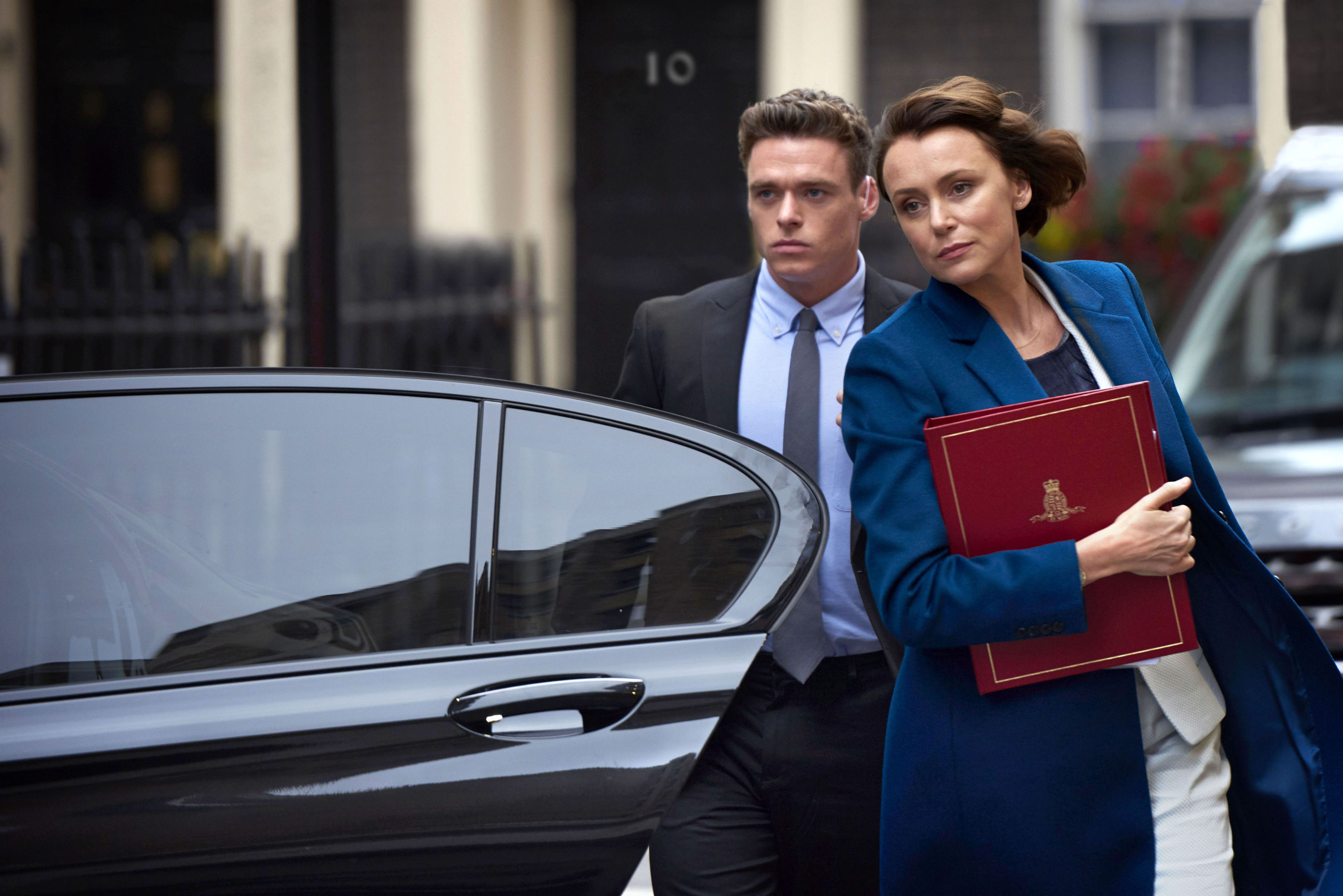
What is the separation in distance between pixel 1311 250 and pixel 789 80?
331 cm

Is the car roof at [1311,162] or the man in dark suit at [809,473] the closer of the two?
the man in dark suit at [809,473]

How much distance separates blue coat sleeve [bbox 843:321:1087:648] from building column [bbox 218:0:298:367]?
6.48m

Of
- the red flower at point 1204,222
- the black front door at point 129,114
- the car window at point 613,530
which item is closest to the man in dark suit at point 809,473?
the car window at point 613,530

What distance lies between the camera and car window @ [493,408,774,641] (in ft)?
6.28

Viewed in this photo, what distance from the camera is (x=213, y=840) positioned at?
5.73 feet

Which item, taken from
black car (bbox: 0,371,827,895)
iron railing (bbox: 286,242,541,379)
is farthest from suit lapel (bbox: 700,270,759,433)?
iron railing (bbox: 286,242,541,379)

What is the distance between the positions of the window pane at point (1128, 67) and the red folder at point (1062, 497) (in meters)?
6.86

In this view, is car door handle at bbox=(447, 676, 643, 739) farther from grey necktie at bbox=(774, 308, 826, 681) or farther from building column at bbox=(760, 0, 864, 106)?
building column at bbox=(760, 0, 864, 106)

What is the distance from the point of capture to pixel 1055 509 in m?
1.76

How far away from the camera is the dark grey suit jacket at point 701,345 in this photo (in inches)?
93.7

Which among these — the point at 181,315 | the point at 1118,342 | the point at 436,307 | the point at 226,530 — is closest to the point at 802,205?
the point at 1118,342

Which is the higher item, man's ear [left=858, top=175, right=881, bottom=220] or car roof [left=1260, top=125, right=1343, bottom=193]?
car roof [left=1260, top=125, right=1343, bottom=193]

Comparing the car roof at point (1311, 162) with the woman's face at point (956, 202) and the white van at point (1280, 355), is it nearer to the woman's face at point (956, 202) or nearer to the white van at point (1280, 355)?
the white van at point (1280, 355)

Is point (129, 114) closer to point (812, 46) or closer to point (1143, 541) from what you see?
point (812, 46)
